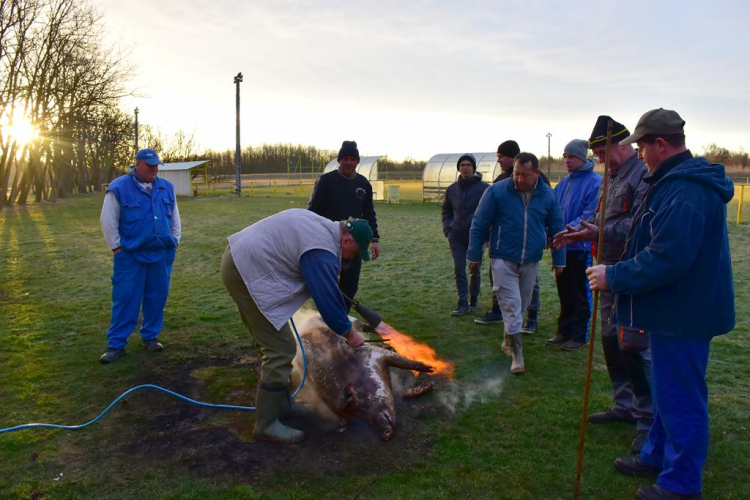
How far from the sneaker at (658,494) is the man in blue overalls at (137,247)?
481cm

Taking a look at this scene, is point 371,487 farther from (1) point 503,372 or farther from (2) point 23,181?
(2) point 23,181

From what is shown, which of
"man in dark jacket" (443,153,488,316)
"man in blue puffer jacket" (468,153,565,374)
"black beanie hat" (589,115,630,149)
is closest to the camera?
"black beanie hat" (589,115,630,149)

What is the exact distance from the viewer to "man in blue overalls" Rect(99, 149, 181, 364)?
5605mm

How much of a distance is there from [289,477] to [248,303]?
1.23 metres

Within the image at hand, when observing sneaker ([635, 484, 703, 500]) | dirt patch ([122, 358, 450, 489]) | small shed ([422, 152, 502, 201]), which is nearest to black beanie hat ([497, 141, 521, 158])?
dirt patch ([122, 358, 450, 489])

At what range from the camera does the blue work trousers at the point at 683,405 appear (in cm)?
298

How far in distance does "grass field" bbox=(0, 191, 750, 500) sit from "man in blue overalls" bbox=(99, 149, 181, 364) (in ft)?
1.16

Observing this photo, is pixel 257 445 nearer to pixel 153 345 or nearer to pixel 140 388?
pixel 140 388

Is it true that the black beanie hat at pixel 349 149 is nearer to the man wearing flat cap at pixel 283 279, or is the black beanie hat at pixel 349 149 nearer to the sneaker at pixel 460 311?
the man wearing flat cap at pixel 283 279

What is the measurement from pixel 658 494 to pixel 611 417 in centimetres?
116

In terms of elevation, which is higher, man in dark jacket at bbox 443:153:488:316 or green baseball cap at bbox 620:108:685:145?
green baseball cap at bbox 620:108:685:145

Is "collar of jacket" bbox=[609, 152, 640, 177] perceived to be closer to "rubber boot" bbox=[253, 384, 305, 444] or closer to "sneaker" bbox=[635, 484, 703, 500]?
"sneaker" bbox=[635, 484, 703, 500]

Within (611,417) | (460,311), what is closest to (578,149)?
(460,311)

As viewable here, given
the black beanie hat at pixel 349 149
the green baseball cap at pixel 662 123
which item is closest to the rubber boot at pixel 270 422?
the black beanie hat at pixel 349 149
